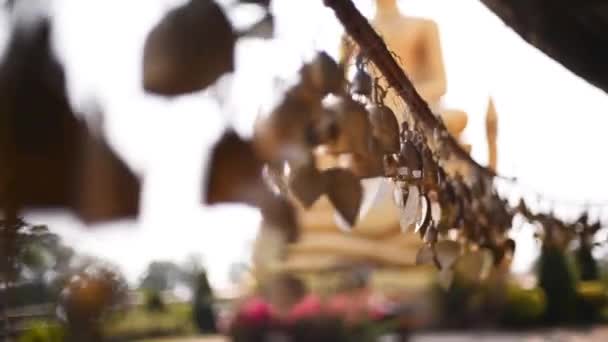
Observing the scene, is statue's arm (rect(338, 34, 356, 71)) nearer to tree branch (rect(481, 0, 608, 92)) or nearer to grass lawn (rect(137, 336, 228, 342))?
tree branch (rect(481, 0, 608, 92))

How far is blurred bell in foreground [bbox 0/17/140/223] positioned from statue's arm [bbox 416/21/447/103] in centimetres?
62

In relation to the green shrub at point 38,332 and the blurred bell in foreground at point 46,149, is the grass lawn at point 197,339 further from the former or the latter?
the blurred bell in foreground at point 46,149

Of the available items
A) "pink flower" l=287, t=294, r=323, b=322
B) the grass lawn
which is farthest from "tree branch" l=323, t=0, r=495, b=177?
the grass lawn

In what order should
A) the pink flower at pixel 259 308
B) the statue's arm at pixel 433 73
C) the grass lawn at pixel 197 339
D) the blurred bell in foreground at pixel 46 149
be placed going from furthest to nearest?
1. the grass lawn at pixel 197 339
2. the statue's arm at pixel 433 73
3. the pink flower at pixel 259 308
4. the blurred bell in foreground at pixel 46 149

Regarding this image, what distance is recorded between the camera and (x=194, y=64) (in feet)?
0.59

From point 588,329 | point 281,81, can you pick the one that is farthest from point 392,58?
point 588,329

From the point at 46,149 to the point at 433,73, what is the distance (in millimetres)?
687

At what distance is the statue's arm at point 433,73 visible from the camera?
0.78 meters

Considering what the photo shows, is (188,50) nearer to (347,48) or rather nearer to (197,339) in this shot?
(347,48)

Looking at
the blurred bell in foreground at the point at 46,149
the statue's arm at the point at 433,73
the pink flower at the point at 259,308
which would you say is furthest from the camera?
the statue's arm at the point at 433,73

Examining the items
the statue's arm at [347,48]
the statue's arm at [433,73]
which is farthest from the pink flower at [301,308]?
the statue's arm at [433,73]

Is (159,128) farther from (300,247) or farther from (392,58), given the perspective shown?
(392,58)

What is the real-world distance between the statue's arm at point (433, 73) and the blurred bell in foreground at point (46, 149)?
0.62 meters

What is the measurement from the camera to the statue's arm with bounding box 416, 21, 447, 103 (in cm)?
78
